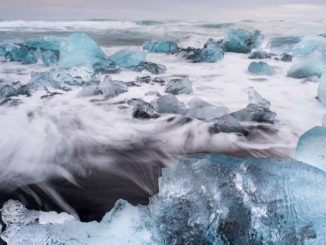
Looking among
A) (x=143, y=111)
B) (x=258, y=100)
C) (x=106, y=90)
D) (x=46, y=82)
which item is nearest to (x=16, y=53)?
(x=46, y=82)

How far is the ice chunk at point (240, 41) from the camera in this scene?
671cm

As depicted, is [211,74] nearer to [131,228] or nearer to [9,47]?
[9,47]

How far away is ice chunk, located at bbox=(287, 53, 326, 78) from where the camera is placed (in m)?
4.27

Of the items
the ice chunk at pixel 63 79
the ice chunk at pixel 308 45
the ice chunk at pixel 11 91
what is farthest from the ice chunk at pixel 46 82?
the ice chunk at pixel 308 45

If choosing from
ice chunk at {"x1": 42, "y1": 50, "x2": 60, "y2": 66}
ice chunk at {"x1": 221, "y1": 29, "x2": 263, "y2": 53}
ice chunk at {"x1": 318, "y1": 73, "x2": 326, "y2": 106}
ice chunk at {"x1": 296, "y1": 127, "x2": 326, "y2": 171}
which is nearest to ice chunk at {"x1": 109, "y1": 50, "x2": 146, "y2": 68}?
ice chunk at {"x1": 42, "y1": 50, "x2": 60, "y2": 66}

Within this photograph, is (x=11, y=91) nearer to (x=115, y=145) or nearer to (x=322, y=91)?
(x=115, y=145)

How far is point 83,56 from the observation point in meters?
4.88

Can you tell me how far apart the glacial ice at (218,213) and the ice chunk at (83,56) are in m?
3.59

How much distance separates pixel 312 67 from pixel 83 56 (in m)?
2.96

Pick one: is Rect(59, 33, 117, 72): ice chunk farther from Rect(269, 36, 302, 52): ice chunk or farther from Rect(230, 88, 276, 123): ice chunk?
Rect(269, 36, 302, 52): ice chunk

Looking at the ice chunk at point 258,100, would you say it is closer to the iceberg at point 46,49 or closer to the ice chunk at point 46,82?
the ice chunk at point 46,82

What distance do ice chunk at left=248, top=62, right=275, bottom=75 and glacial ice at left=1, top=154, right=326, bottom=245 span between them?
3.46 metres

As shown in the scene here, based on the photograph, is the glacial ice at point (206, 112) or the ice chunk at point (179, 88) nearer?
the glacial ice at point (206, 112)

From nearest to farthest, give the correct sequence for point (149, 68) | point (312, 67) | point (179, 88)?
point (179, 88), point (312, 67), point (149, 68)
